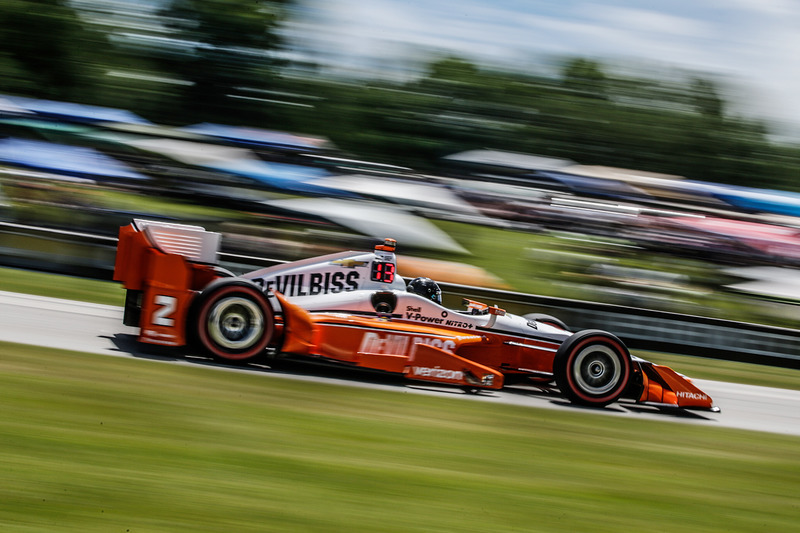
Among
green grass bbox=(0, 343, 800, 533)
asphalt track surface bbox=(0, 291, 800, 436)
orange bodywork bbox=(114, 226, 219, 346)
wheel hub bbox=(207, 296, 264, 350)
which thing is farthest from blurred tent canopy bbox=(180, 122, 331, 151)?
green grass bbox=(0, 343, 800, 533)

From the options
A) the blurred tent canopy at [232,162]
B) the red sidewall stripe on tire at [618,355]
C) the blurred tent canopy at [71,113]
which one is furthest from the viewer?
the blurred tent canopy at [71,113]

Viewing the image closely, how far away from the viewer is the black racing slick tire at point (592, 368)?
7.65 metres

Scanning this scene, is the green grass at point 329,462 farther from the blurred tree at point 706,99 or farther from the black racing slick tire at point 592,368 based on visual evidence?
the blurred tree at point 706,99

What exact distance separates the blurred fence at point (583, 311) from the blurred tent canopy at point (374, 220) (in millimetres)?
7139

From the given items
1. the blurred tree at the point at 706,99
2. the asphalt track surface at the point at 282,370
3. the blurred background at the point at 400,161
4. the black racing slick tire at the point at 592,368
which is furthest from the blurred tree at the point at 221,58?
the black racing slick tire at the point at 592,368

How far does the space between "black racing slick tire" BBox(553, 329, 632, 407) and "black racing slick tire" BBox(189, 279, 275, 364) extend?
2.84 meters

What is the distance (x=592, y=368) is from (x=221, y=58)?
27780 millimetres

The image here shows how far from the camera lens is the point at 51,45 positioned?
104 ft

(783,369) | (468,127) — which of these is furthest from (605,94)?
(783,369)

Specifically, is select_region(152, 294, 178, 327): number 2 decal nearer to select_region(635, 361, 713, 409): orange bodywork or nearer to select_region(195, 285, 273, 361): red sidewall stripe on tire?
select_region(195, 285, 273, 361): red sidewall stripe on tire

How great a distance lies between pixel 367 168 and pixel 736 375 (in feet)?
53.9

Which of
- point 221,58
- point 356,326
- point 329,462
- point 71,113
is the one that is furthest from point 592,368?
point 221,58

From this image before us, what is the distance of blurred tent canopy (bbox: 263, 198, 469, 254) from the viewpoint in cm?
1922

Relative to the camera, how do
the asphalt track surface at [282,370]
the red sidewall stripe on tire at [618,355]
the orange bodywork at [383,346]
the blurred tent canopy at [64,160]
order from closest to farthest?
the orange bodywork at [383,346] → the asphalt track surface at [282,370] → the red sidewall stripe on tire at [618,355] → the blurred tent canopy at [64,160]
